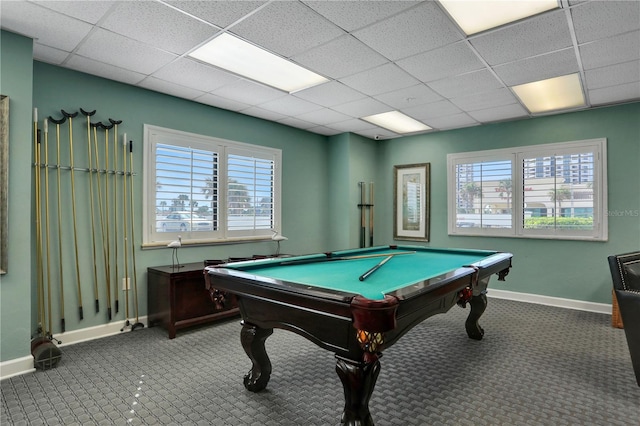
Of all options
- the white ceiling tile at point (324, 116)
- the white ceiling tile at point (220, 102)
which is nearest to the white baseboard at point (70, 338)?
the white ceiling tile at point (220, 102)

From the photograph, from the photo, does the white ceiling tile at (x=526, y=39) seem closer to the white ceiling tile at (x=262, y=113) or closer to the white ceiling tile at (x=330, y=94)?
the white ceiling tile at (x=330, y=94)

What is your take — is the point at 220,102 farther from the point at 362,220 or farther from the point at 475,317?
the point at 475,317

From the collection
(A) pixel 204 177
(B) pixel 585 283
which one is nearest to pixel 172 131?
(A) pixel 204 177

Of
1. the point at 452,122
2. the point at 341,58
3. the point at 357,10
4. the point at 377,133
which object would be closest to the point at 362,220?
the point at 377,133

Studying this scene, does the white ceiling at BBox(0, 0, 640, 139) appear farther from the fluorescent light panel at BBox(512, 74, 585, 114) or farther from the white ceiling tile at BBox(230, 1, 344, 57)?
A: the fluorescent light panel at BBox(512, 74, 585, 114)

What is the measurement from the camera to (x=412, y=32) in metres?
2.56

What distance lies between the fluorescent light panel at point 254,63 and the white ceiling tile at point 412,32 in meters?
0.84

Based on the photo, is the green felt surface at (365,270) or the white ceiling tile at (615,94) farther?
the white ceiling tile at (615,94)

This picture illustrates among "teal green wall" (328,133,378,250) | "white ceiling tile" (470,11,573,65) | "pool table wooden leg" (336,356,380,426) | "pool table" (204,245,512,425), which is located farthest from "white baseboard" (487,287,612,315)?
"pool table wooden leg" (336,356,380,426)

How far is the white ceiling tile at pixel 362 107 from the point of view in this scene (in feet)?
13.7

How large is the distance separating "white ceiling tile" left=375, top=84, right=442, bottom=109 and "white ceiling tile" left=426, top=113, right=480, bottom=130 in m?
0.81

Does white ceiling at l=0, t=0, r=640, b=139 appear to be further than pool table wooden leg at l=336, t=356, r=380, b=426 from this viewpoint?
Yes

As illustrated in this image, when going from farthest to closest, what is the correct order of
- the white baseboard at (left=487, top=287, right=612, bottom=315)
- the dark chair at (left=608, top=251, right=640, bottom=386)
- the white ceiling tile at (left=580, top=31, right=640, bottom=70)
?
1. the white baseboard at (left=487, top=287, right=612, bottom=315)
2. the white ceiling tile at (left=580, top=31, right=640, bottom=70)
3. the dark chair at (left=608, top=251, right=640, bottom=386)

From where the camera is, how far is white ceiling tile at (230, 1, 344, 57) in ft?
7.56
